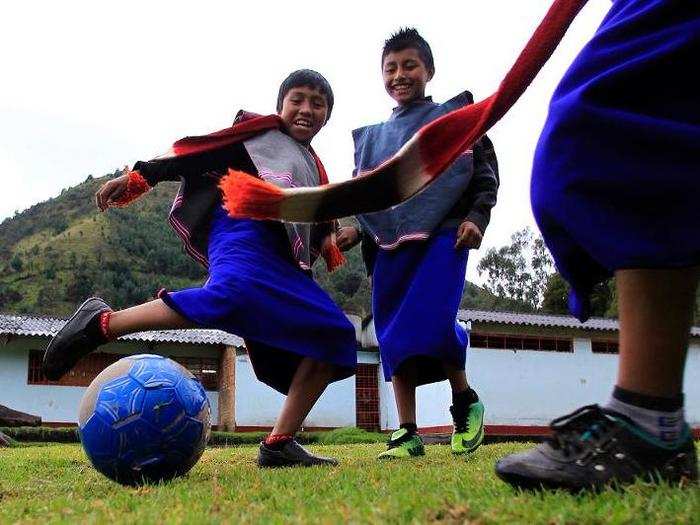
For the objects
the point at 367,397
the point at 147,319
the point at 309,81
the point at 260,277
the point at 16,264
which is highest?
the point at 16,264

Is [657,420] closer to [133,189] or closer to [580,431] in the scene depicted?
[580,431]

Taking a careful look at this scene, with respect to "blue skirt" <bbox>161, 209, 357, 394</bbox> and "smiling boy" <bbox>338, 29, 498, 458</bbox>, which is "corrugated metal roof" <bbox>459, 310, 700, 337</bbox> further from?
"blue skirt" <bbox>161, 209, 357, 394</bbox>

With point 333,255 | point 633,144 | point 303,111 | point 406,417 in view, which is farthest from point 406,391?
point 633,144

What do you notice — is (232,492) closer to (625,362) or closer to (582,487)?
(582,487)

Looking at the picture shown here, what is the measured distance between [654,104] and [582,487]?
93cm

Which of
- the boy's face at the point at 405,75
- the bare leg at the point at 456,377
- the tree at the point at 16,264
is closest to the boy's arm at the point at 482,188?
the boy's face at the point at 405,75

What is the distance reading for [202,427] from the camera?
9.96 ft

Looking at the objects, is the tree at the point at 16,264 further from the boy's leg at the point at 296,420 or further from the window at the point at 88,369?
the boy's leg at the point at 296,420

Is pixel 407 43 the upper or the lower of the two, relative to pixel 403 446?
upper

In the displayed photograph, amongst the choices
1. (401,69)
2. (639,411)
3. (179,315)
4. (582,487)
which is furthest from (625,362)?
(401,69)

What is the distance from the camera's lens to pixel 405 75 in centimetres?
434

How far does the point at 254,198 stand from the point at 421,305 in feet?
5.26

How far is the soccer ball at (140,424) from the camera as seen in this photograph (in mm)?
2811

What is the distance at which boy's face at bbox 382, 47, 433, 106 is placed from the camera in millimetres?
4293
